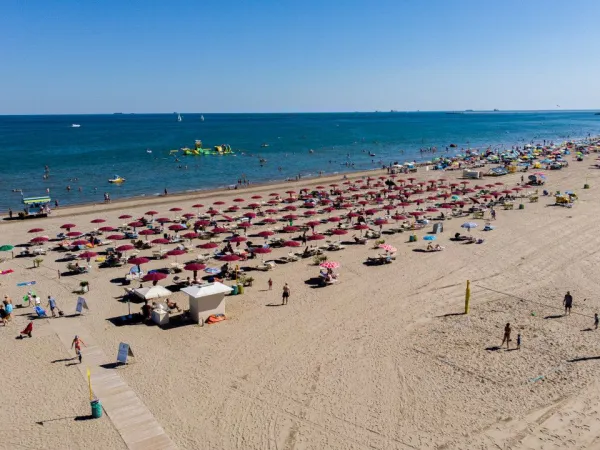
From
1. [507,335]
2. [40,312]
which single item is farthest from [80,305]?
[507,335]

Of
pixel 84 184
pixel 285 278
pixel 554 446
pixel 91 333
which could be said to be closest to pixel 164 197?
pixel 84 184

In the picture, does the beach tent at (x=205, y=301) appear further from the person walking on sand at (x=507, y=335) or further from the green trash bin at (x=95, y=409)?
the person walking on sand at (x=507, y=335)

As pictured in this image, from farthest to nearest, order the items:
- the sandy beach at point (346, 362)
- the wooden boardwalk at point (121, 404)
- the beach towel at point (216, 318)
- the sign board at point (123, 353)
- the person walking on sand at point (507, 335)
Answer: the beach towel at point (216, 318), the person walking on sand at point (507, 335), the sign board at point (123, 353), the sandy beach at point (346, 362), the wooden boardwalk at point (121, 404)

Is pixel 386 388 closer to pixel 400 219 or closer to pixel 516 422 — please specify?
pixel 516 422

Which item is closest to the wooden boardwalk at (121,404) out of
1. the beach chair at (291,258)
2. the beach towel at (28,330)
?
the beach towel at (28,330)

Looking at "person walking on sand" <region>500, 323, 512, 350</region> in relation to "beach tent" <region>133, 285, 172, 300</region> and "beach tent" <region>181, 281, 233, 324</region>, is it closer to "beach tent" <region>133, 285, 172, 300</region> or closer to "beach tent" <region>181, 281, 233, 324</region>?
"beach tent" <region>181, 281, 233, 324</region>

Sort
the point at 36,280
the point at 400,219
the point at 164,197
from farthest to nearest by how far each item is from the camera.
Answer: the point at 164,197
the point at 400,219
the point at 36,280

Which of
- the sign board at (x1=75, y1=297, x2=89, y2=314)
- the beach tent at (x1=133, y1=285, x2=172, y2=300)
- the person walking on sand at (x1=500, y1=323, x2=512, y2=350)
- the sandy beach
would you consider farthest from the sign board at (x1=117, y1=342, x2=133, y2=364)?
the person walking on sand at (x1=500, y1=323, x2=512, y2=350)
